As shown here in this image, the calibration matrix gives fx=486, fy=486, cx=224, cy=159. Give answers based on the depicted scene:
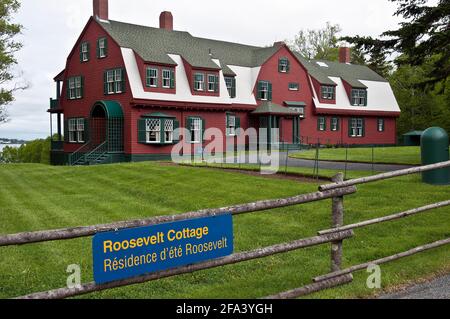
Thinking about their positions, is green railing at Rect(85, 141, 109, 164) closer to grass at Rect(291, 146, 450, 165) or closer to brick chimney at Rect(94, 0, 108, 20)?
brick chimney at Rect(94, 0, 108, 20)

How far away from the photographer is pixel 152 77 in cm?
3177

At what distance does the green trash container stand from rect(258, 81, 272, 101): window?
2656 cm

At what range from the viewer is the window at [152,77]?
31.5 metres

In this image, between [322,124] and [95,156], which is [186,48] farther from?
[322,124]

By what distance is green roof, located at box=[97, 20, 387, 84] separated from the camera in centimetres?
3256

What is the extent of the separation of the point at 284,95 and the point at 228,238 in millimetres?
36387

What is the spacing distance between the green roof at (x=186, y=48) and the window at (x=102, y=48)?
873 mm

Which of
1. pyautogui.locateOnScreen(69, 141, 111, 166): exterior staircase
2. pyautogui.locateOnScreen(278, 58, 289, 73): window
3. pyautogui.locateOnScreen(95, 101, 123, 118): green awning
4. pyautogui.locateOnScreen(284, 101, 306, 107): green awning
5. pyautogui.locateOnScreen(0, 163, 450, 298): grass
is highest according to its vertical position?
pyautogui.locateOnScreen(278, 58, 289, 73): window

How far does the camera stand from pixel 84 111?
34.9 m

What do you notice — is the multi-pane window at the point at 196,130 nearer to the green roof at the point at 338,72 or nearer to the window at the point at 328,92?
the green roof at the point at 338,72

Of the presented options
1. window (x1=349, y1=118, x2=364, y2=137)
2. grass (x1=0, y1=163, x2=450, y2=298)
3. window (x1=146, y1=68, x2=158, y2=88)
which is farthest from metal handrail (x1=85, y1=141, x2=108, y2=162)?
window (x1=349, y1=118, x2=364, y2=137)

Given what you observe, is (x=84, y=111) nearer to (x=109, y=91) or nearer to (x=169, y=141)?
(x=109, y=91)

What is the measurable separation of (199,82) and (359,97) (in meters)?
20.1
